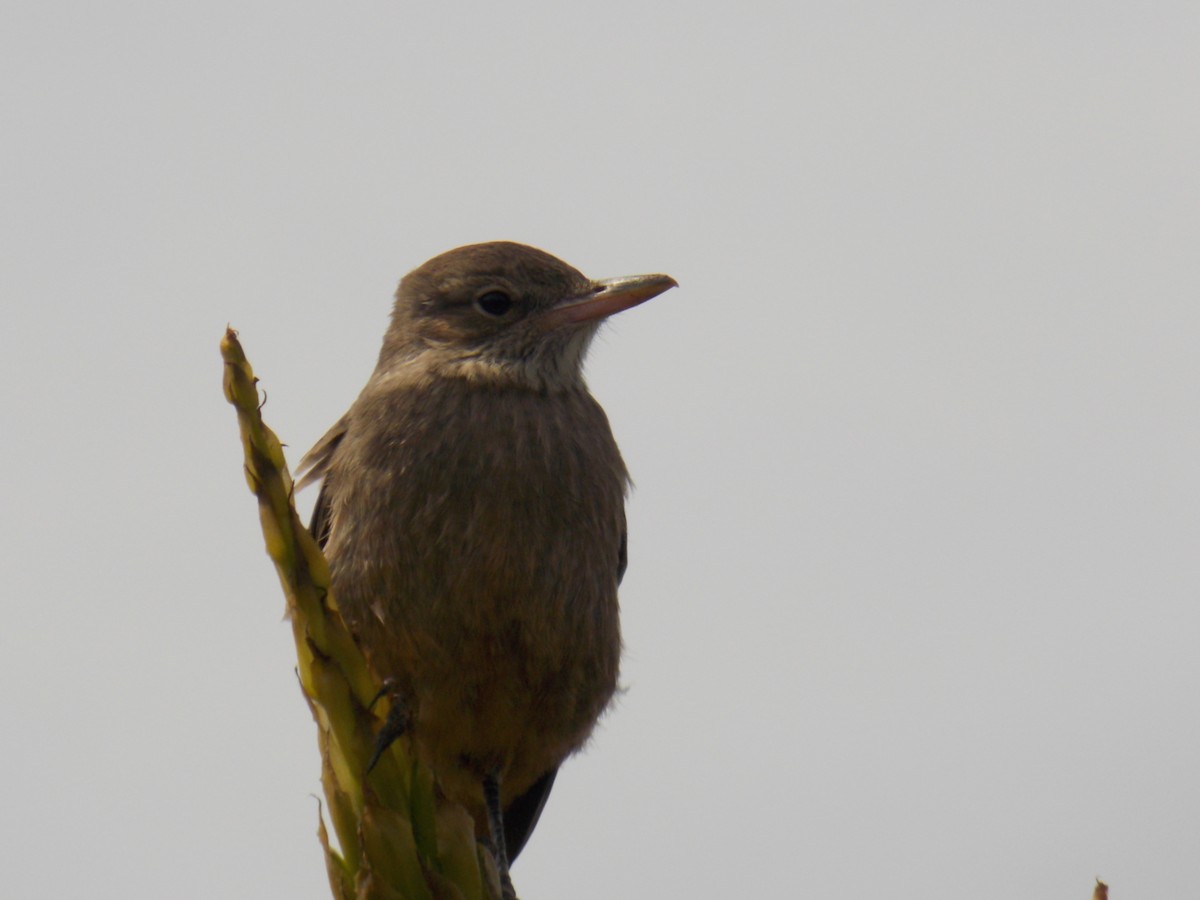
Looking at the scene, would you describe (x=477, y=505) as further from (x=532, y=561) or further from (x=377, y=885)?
(x=377, y=885)

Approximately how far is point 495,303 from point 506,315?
96 millimetres

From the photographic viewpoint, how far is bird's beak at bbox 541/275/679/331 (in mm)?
6164

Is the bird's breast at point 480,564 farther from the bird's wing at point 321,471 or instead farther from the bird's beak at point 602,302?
the bird's beak at point 602,302

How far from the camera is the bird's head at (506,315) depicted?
613 cm

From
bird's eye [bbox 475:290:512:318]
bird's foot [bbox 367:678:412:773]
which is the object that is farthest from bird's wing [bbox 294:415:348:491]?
bird's foot [bbox 367:678:412:773]

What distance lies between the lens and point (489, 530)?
5277 mm

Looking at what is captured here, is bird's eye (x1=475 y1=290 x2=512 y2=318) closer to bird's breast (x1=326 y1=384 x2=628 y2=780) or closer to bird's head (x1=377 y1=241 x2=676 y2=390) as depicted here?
bird's head (x1=377 y1=241 x2=676 y2=390)

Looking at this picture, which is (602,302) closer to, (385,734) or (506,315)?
(506,315)

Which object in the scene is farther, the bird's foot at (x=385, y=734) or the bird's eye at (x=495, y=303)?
A: the bird's eye at (x=495, y=303)

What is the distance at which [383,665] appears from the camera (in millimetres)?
5156

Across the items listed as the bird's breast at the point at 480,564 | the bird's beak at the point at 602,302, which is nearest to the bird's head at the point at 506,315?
the bird's beak at the point at 602,302

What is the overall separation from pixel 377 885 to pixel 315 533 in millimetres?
3228

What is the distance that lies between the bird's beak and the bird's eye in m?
0.17

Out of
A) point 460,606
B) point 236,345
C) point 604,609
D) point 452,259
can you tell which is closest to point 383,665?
point 460,606
